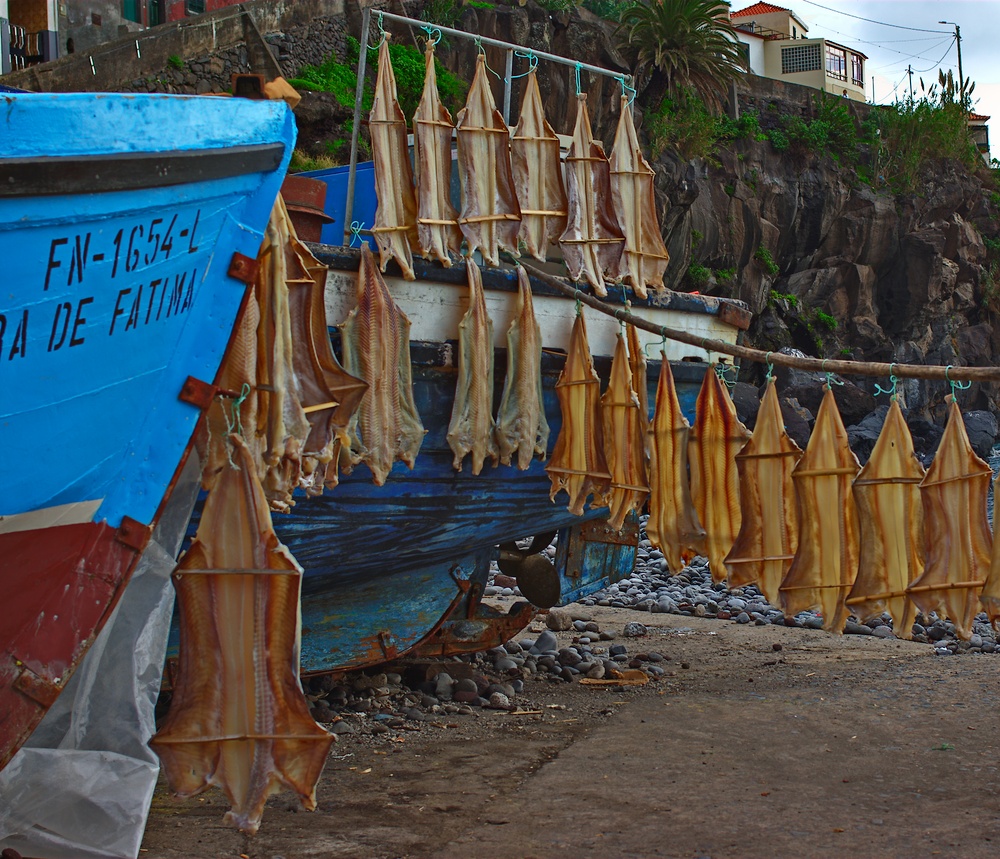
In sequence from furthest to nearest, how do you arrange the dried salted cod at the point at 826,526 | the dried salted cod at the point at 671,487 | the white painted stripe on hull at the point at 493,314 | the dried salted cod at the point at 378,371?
the dried salted cod at the point at 671,487
the white painted stripe on hull at the point at 493,314
the dried salted cod at the point at 378,371
the dried salted cod at the point at 826,526

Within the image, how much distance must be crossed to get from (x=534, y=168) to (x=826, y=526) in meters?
2.42

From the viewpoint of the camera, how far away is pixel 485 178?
16.9 feet

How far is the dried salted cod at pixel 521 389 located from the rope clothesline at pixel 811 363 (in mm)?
320

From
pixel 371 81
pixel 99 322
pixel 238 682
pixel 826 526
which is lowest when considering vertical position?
pixel 238 682

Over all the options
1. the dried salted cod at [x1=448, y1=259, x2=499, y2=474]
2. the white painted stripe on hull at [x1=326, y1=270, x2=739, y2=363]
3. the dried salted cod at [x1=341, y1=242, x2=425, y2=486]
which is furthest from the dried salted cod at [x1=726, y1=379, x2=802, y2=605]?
the dried salted cod at [x1=341, y1=242, x2=425, y2=486]

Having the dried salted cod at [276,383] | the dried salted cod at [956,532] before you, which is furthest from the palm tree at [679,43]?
the dried salted cod at [276,383]

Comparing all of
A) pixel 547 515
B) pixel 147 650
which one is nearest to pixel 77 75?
pixel 547 515

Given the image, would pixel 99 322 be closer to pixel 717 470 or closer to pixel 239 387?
pixel 239 387

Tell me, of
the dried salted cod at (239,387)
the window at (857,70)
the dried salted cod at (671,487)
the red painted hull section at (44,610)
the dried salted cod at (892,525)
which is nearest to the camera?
the red painted hull section at (44,610)

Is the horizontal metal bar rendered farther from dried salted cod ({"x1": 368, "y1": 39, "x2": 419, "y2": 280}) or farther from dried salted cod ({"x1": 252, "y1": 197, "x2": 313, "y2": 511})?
dried salted cod ({"x1": 252, "y1": 197, "x2": 313, "y2": 511})

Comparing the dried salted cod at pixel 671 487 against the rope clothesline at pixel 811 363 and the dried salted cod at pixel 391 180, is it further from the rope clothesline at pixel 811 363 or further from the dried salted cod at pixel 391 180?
the dried salted cod at pixel 391 180

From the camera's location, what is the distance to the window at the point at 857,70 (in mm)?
42812

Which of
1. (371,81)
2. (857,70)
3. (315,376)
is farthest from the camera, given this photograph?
(857,70)

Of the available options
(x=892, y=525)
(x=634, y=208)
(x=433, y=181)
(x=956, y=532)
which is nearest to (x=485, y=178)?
(x=433, y=181)
